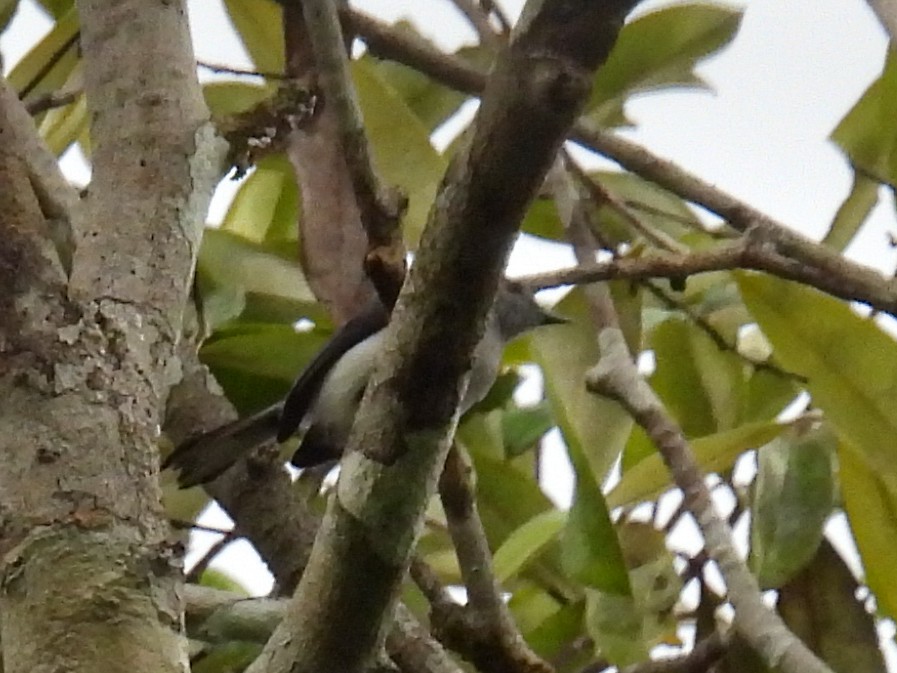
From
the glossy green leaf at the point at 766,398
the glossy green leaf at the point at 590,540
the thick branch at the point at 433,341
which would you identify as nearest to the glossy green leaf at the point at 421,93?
the glossy green leaf at the point at 766,398

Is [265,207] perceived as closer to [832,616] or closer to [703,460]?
[703,460]

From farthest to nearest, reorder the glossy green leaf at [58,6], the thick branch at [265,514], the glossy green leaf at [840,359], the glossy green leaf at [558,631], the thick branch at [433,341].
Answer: the glossy green leaf at [58,6] → the glossy green leaf at [558,631] → the glossy green leaf at [840,359] → the thick branch at [265,514] → the thick branch at [433,341]

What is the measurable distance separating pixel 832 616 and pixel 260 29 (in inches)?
25.0

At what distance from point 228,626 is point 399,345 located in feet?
1.03

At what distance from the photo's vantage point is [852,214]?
40.6 inches

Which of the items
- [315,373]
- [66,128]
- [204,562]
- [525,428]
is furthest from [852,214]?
[66,128]

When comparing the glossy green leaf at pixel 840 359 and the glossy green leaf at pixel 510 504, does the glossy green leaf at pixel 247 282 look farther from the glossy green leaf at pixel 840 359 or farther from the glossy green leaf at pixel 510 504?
the glossy green leaf at pixel 840 359

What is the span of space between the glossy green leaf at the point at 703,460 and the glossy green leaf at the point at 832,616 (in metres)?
0.09

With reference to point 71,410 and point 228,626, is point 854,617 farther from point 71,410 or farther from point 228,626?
point 71,410

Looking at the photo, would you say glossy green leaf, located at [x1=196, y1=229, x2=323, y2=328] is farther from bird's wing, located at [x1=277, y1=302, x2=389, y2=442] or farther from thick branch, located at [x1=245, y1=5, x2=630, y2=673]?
thick branch, located at [x1=245, y1=5, x2=630, y2=673]

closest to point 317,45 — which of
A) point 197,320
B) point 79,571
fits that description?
point 79,571

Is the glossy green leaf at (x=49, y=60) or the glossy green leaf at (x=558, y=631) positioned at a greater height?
the glossy green leaf at (x=49, y=60)

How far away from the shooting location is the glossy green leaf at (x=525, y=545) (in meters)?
0.89

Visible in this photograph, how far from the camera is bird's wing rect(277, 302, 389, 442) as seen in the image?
1021mm
